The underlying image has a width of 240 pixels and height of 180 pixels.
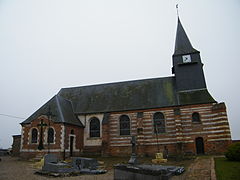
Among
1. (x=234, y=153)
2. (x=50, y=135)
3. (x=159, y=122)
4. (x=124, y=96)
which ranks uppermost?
(x=124, y=96)

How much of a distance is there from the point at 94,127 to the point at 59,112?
4859mm

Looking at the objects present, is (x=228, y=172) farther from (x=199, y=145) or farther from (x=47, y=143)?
(x=47, y=143)

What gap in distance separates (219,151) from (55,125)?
17.0 meters

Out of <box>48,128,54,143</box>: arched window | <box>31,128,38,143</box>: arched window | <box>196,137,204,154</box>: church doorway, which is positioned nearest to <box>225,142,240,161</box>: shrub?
<box>196,137,204,154</box>: church doorway

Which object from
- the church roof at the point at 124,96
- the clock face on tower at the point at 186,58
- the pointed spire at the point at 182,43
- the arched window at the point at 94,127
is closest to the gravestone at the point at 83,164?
the arched window at the point at 94,127

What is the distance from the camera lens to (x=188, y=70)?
77.8ft

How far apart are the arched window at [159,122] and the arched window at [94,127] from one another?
280 inches

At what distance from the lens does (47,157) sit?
13.3 metres

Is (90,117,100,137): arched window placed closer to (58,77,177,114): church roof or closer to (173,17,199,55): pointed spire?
(58,77,177,114): church roof

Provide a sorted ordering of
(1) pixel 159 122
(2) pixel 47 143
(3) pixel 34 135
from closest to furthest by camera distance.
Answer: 1. (2) pixel 47 143
2. (3) pixel 34 135
3. (1) pixel 159 122

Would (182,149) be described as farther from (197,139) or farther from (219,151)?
(219,151)

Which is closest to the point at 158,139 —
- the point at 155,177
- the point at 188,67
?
the point at 188,67

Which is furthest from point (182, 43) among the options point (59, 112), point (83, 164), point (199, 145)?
point (83, 164)

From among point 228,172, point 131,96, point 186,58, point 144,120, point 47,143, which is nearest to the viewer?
point 228,172
